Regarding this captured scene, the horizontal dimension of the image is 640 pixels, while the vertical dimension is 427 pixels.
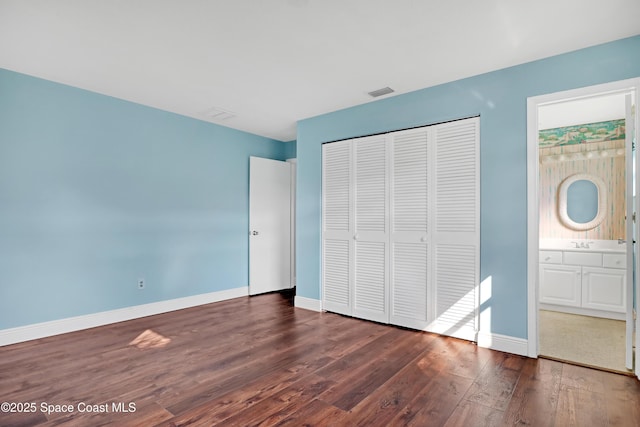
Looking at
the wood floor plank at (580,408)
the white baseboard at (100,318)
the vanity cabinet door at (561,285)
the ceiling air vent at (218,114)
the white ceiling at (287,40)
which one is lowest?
the wood floor plank at (580,408)

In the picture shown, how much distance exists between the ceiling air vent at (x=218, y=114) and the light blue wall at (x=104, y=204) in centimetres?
30

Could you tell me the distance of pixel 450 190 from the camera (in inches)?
134

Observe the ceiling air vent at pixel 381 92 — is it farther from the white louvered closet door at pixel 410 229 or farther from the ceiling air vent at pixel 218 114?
the ceiling air vent at pixel 218 114

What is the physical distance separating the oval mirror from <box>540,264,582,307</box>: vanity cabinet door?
0.68 m

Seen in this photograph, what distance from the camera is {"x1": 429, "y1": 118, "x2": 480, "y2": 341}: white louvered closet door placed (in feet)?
10.6

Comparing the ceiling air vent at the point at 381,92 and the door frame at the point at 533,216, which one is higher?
the ceiling air vent at the point at 381,92

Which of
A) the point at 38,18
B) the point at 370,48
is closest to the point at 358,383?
the point at 370,48

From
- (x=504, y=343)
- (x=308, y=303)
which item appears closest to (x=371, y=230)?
(x=308, y=303)

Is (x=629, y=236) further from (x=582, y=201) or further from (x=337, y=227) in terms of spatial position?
(x=337, y=227)

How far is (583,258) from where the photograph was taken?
13.7 feet

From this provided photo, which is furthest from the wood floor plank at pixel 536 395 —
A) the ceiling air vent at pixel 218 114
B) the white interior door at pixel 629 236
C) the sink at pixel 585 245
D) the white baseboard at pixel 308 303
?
the ceiling air vent at pixel 218 114

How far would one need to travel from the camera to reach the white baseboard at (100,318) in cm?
321

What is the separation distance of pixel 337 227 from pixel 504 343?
7.12 ft

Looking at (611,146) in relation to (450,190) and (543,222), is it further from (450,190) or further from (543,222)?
(450,190)
